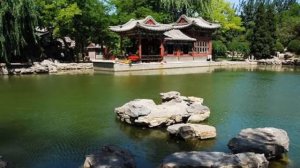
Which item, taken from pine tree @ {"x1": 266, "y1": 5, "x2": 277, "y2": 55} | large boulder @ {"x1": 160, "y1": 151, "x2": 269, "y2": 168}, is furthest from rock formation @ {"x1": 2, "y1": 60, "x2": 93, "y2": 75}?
large boulder @ {"x1": 160, "y1": 151, "x2": 269, "y2": 168}

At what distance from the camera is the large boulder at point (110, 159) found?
27.2 ft

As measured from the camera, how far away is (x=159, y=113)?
44.1 feet

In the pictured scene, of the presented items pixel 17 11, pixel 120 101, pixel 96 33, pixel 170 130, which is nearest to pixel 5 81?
pixel 17 11

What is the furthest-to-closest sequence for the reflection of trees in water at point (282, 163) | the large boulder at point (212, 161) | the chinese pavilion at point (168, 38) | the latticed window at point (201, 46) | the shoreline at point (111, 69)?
the latticed window at point (201, 46)
the chinese pavilion at point (168, 38)
the shoreline at point (111, 69)
the reflection of trees in water at point (282, 163)
the large boulder at point (212, 161)

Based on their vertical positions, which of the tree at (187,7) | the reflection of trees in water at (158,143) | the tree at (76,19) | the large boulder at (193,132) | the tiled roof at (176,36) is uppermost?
the tree at (187,7)

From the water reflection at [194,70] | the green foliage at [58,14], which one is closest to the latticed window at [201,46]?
the water reflection at [194,70]

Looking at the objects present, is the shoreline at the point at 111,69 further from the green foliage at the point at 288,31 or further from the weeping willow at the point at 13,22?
the green foliage at the point at 288,31

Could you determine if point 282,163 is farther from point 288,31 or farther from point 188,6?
point 288,31

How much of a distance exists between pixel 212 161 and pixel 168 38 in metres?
36.4

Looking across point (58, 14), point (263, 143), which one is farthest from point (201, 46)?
point (263, 143)

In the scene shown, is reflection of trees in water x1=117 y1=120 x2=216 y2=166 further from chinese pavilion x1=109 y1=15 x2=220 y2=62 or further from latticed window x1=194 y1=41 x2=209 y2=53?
latticed window x1=194 y1=41 x2=209 y2=53

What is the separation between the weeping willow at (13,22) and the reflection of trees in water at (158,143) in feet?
69.4

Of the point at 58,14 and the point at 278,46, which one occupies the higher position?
the point at 58,14

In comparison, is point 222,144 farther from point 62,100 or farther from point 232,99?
point 62,100
